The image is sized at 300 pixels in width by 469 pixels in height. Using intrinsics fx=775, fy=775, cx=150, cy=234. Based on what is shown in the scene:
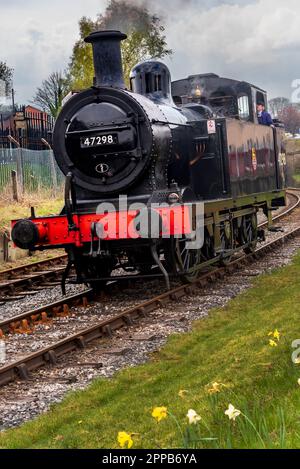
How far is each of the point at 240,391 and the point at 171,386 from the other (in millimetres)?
1037

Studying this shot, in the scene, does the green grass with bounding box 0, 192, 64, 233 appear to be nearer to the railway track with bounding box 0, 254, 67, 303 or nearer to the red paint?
the railway track with bounding box 0, 254, 67, 303

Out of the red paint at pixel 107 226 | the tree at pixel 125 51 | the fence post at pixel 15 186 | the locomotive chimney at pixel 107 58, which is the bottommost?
the red paint at pixel 107 226

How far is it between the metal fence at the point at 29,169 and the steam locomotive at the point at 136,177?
399 inches

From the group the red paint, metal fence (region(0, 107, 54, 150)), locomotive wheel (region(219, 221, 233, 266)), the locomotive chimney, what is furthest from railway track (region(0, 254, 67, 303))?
metal fence (region(0, 107, 54, 150))

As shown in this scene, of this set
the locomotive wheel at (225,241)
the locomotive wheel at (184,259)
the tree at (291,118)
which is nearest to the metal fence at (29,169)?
the locomotive wheel at (225,241)

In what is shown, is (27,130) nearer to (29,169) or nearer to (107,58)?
(29,169)

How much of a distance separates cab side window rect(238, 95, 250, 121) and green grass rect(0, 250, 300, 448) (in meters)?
5.80

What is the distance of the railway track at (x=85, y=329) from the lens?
6.83m

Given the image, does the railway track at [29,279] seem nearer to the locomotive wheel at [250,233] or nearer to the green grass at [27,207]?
the green grass at [27,207]

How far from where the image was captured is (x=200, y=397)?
5.30 meters

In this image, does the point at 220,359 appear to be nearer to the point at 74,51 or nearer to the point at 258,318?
the point at 258,318

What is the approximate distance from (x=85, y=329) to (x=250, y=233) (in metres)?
6.40

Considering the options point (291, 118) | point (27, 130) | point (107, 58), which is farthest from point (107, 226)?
point (291, 118)
